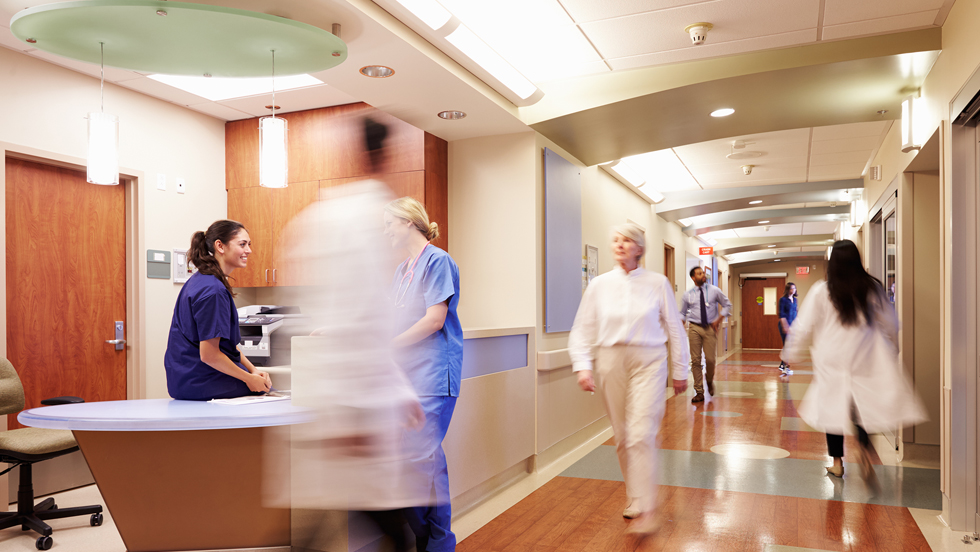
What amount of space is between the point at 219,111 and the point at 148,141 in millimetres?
656

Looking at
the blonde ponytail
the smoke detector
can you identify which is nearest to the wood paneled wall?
the smoke detector

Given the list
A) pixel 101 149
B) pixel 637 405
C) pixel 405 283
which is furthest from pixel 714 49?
pixel 101 149

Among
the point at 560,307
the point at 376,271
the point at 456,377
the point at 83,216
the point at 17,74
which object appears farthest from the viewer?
the point at 560,307

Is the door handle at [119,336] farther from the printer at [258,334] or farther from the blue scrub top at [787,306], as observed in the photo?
the blue scrub top at [787,306]

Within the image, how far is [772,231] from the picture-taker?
14609mm

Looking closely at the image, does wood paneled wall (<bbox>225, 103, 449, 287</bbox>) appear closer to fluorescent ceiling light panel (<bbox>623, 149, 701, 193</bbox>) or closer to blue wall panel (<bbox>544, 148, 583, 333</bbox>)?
blue wall panel (<bbox>544, 148, 583, 333</bbox>)

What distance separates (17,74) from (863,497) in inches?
238

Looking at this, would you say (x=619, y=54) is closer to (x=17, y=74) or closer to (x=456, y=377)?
(x=456, y=377)

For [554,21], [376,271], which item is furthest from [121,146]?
[376,271]

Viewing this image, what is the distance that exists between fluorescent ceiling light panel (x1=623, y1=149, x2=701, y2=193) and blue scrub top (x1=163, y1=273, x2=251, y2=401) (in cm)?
516

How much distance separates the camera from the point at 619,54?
174 inches

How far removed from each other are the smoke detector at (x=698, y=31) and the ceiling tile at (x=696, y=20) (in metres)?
0.04

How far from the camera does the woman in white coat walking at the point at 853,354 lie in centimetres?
361

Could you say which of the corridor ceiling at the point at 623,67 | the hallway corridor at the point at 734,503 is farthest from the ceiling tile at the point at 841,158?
the hallway corridor at the point at 734,503
